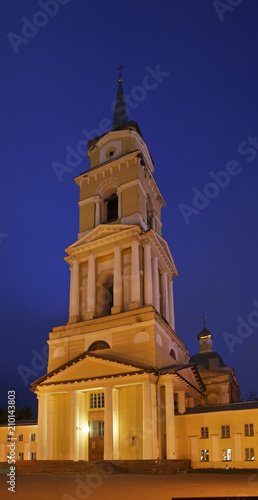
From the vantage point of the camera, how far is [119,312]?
35625 millimetres

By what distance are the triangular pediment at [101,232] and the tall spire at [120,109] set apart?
1466 cm

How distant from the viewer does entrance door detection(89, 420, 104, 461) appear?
31328 mm

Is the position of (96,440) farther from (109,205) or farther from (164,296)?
(109,205)

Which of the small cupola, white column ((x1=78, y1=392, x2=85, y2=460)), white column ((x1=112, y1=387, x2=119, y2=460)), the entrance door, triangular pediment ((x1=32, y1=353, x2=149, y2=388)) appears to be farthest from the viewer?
the small cupola

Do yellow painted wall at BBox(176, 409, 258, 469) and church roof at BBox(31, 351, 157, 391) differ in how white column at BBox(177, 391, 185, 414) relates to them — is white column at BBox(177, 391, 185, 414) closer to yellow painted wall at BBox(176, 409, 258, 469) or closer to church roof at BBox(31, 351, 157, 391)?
yellow painted wall at BBox(176, 409, 258, 469)

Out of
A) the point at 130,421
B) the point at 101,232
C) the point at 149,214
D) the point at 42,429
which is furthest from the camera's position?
the point at 149,214

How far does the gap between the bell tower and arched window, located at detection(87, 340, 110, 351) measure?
8cm

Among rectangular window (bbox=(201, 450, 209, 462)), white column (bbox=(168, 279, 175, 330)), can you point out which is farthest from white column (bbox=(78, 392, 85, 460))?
white column (bbox=(168, 279, 175, 330))

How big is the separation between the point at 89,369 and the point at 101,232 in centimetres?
1259

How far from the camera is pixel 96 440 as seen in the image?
3188 centimetres

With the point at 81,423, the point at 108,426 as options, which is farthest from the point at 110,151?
the point at 108,426

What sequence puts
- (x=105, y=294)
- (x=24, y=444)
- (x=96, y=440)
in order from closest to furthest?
1. (x=96, y=440)
2. (x=24, y=444)
3. (x=105, y=294)

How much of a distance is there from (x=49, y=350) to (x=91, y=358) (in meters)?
7.14

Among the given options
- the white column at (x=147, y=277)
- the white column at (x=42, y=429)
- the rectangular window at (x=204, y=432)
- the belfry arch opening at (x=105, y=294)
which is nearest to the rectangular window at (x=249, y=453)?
the rectangular window at (x=204, y=432)
